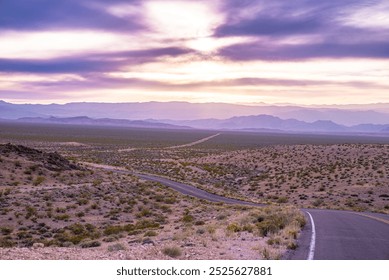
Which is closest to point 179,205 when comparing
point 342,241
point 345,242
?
point 342,241

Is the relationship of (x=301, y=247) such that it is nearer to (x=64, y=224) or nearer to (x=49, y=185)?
(x=64, y=224)

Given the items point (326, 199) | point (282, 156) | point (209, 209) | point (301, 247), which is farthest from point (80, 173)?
point (282, 156)

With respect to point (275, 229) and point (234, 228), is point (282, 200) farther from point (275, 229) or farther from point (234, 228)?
point (275, 229)

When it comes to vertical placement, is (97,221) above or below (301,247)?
below

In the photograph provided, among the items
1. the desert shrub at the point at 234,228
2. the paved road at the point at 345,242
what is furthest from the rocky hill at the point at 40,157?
the paved road at the point at 345,242

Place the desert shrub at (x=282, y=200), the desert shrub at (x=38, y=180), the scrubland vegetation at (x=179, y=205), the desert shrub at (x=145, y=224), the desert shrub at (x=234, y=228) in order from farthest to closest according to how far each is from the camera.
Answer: the desert shrub at (x=282, y=200)
the desert shrub at (x=38, y=180)
the desert shrub at (x=145, y=224)
the desert shrub at (x=234, y=228)
the scrubland vegetation at (x=179, y=205)

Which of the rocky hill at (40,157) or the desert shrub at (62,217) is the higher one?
the rocky hill at (40,157)

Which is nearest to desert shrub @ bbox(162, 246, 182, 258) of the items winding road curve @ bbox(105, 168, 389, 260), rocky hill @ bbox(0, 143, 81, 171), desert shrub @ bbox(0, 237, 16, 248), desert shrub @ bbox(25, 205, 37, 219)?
winding road curve @ bbox(105, 168, 389, 260)

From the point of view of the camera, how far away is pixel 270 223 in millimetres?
17703

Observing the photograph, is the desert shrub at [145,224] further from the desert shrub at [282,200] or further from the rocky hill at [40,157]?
the rocky hill at [40,157]

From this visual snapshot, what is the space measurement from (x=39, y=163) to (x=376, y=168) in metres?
40.4

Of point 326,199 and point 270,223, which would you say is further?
point 326,199

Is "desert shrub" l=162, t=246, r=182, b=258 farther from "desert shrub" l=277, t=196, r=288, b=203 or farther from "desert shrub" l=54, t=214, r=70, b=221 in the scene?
"desert shrub" l=277, t=196, r=288, b=203
